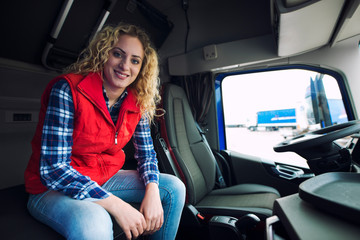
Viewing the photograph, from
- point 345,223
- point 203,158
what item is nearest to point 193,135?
point 203,158

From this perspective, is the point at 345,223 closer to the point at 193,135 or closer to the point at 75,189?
the point at 75,189

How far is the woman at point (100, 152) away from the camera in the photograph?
0.80 m

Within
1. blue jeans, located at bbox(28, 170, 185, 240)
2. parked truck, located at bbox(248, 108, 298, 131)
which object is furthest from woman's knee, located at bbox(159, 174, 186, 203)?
parked truck, located at bbox(248, 108, 298, 131)

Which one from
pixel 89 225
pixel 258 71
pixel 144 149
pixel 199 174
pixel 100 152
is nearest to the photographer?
pixel 89 225

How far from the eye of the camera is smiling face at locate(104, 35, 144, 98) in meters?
1.05

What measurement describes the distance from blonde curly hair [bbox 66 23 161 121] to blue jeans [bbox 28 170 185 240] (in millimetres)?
435

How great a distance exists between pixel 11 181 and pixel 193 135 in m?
1.64

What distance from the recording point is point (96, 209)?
30.1 inches

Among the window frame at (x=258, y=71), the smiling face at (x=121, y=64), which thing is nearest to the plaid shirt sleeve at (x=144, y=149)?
the smiling face at (x=121, y=64)

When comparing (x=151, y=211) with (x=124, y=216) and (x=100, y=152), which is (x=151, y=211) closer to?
(x=124, y=216)

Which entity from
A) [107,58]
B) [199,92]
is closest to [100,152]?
[107,58]

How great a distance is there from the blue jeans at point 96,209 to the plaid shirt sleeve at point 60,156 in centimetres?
5

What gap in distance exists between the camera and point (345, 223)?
1.31 ft

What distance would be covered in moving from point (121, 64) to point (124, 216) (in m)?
0.75
